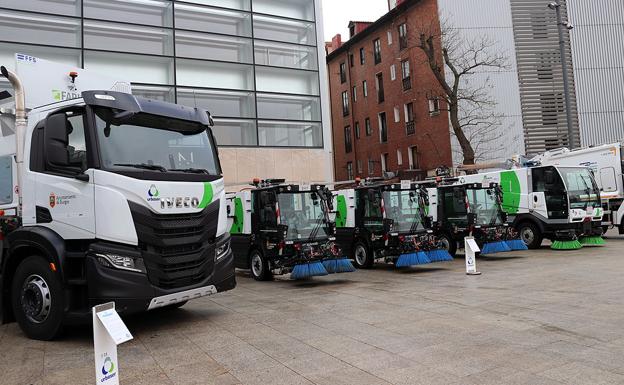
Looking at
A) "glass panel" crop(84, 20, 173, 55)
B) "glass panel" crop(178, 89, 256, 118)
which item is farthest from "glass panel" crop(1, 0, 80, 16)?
"glass panel" crop(178, 89, 256, 118)

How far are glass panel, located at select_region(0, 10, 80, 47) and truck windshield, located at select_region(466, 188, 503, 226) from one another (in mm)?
15860

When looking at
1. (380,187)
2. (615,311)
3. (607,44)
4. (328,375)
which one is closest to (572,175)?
(380,187)

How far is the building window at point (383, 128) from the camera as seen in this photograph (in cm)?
3584

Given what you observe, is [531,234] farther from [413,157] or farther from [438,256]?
[413,157]

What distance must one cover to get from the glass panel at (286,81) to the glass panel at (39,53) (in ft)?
25.1

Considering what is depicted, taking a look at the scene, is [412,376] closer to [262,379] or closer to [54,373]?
[262,379]

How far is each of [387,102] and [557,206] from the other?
68.8 feet

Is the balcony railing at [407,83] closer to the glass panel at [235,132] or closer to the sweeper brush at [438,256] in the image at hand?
the glass panel at [235,132]

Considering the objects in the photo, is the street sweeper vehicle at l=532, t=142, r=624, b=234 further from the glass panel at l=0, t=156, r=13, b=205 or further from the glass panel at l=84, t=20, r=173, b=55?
the glass panel at l=0, t=156, r=13, b=205

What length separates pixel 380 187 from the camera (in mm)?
13438

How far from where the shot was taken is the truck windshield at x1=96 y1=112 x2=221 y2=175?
616 cm

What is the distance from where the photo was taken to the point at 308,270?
11.0 metres

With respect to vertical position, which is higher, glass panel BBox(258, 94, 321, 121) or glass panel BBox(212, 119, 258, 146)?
glass panel BBox(258, 94, 321, 121)

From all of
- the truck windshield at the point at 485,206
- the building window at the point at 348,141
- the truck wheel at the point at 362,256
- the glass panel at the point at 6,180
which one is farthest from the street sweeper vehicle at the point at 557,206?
the building window at the point at 348,141
